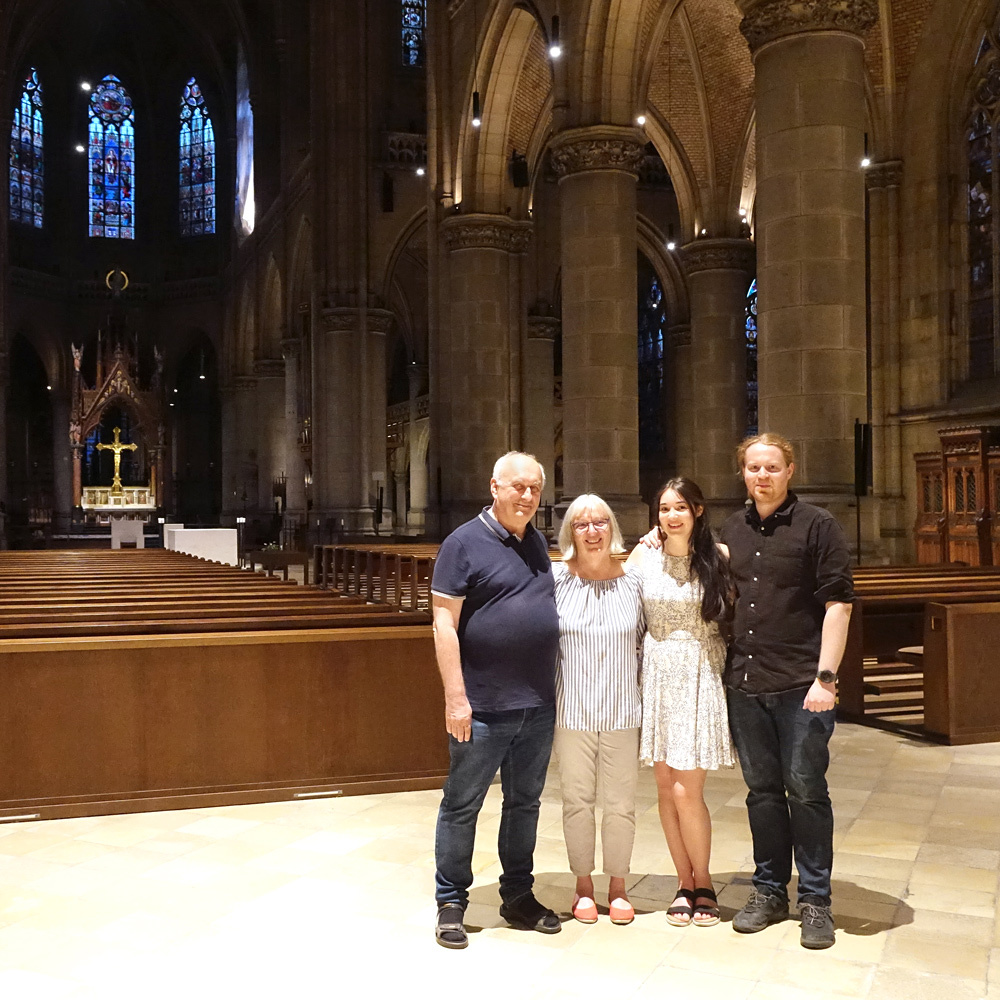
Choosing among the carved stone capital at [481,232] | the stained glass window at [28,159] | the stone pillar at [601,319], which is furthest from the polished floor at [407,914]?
the stained glass window at [28,159]

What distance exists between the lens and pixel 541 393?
2452 centimetres

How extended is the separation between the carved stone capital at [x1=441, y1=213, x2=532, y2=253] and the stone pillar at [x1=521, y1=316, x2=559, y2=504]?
340 cm

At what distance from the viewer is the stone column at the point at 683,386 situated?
25.7 m

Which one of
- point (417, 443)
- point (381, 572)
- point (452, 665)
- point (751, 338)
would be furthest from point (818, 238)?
point (417, 443)

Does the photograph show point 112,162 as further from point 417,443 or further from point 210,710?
point 210,710

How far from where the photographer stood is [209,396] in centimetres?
4659

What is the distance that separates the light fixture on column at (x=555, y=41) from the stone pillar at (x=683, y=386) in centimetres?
1123

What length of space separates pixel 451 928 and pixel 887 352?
15.3 meters

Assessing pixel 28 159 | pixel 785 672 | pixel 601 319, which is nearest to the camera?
pixel 785 672

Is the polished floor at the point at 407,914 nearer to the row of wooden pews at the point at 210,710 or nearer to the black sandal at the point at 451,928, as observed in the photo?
the black sandal at the point at 451,928

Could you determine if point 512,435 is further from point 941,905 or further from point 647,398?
point 941,905

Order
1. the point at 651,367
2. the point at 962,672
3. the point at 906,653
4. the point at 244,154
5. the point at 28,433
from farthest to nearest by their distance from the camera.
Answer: the point at 28,433
the point at 244,154
the point at 651,367
the point at 906,653
the point at 962,672

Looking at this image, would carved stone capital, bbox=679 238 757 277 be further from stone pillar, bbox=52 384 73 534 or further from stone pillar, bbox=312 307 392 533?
stone pillar, bbox=52 384 73 534

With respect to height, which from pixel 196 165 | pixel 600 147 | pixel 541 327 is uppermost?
pixel 196 165
